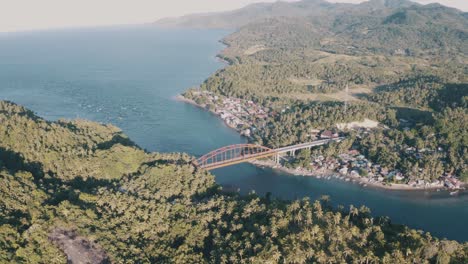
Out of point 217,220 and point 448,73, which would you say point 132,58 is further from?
point 217,220

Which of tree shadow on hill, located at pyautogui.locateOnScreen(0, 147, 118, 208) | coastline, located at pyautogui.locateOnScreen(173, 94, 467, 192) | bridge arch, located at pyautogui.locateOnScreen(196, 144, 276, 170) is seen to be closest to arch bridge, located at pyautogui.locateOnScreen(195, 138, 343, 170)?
bridge arch, located at pyautogui.locateOnScreen(196, 144, 276, 170)

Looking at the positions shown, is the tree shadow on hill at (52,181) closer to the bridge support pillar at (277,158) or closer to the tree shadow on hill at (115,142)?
the tree shadow on hill at (115,142)

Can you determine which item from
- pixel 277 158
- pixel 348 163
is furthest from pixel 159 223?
pixel 348 163

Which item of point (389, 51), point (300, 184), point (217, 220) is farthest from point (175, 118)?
point (389, 51)

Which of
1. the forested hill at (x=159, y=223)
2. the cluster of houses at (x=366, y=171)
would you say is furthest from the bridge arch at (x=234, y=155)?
the cluster of houses at (x=366, y=171)

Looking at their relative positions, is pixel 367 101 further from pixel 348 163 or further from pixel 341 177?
pixel 341 177


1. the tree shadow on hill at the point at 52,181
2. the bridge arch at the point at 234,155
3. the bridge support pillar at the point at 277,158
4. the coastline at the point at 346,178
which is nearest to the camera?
the tree shadow on hill at the point at 52,181

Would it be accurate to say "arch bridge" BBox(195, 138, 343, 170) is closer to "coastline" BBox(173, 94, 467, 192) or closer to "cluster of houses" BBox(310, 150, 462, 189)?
"coastline" BBox(173, 94, 467, 192)
